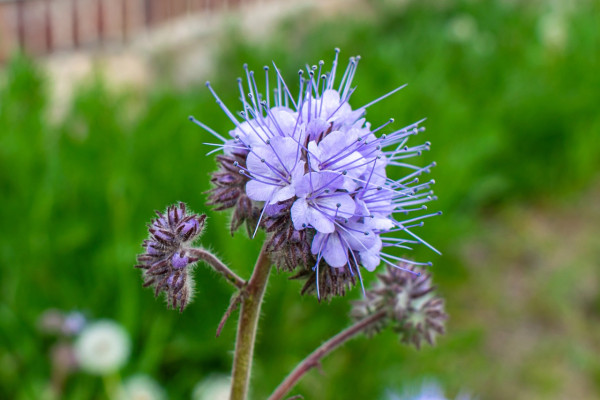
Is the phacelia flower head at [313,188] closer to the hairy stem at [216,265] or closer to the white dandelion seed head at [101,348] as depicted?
the hairy stem at [216,265]

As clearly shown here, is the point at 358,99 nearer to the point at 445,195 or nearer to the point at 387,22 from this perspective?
the point at 445,195

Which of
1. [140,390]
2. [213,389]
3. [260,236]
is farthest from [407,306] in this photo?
[140,390]

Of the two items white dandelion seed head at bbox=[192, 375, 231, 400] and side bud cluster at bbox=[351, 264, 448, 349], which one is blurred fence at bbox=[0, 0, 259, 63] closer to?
white dandelion seed head at bbox=[192, 375, 231, 400]

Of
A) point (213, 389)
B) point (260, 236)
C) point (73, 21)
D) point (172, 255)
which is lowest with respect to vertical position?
point (172, 255)

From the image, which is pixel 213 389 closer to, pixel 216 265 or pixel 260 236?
pixel 260 236

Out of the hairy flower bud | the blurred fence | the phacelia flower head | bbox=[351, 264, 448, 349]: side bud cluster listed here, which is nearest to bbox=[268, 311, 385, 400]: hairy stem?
bbox=[351, 264, 448, 349]: side bud cluster

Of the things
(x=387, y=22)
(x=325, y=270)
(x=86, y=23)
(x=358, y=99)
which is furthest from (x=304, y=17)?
(x=325, y=270)
